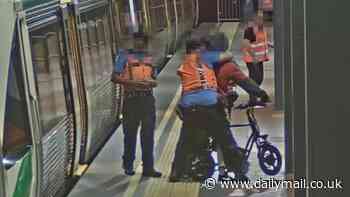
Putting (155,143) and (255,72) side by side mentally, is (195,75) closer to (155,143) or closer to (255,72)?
(255,72)

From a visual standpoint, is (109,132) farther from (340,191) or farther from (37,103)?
(340,191)

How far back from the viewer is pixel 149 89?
3928 millimetres

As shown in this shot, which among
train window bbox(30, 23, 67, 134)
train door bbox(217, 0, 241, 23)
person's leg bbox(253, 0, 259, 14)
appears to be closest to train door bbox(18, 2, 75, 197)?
train window bbox(30, 23, 67, 134)

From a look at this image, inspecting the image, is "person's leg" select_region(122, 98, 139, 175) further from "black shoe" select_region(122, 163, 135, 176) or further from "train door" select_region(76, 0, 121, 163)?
"train door" select_region(76, 0, 121, 163)

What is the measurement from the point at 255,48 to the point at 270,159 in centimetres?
71

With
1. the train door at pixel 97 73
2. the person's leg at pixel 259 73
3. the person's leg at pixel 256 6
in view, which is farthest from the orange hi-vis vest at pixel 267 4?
the train door at pixel 97 73

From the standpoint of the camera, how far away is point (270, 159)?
413cm

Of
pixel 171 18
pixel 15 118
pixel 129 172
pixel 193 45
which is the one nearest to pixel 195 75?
pixel 193 45

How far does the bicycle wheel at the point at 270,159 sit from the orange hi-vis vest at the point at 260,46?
559 millimetres

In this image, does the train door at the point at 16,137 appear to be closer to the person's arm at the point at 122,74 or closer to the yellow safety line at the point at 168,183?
the person's arm at the point at 122,74

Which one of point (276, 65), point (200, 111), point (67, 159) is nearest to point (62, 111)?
point (67, 159)

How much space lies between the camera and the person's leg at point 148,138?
4.06 m

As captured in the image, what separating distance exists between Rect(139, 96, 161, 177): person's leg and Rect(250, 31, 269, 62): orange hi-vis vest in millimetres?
693

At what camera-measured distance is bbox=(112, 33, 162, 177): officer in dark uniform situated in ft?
12.7
